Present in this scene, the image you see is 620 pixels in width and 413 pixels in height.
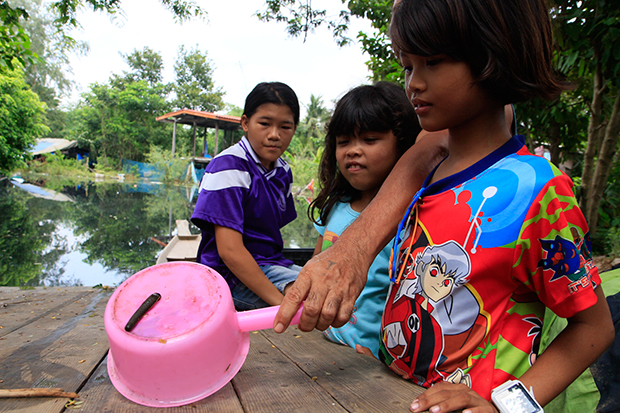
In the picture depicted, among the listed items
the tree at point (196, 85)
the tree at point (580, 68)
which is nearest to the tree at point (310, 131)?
the tree at point (196, 85)

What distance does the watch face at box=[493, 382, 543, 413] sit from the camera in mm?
719

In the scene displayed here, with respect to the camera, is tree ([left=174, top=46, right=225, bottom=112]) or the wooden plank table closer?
the wooden plank table

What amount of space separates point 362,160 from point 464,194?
2.24 ft

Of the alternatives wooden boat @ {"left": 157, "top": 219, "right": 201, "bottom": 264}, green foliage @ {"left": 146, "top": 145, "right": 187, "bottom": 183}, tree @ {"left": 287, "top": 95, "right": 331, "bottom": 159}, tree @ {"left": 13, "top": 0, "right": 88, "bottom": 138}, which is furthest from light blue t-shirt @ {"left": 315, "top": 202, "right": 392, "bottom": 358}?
tree @ {"left": 13, "top": 0, "right": 88, "bottom": 138}

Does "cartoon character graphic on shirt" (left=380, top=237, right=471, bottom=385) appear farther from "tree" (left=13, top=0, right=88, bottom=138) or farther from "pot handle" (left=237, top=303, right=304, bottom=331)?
"tree" (left=13, top=0, right=88, bottom=138)

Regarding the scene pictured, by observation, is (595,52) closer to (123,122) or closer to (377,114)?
(377,114)

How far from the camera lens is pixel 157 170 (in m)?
21.1

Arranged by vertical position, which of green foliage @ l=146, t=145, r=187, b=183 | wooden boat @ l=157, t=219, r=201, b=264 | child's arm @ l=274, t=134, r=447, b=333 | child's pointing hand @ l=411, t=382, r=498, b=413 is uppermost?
child's arm @ l=274, t=134, r=447, b=333

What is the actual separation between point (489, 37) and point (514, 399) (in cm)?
73

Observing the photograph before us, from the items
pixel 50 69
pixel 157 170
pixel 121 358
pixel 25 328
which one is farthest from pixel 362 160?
pixel 50 69

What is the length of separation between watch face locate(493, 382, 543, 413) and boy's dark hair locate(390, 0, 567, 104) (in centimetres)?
63

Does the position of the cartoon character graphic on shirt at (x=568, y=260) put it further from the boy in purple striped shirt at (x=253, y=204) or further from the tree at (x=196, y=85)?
the tree at (x=196, y=85)

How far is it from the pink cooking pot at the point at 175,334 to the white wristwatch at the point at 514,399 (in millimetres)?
421

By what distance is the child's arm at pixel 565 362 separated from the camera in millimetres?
754
